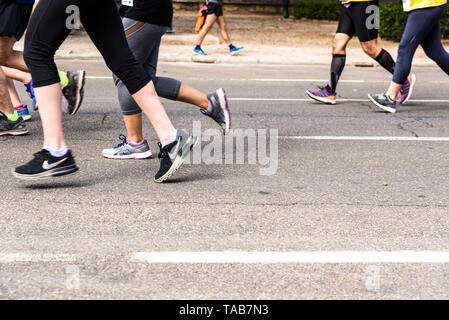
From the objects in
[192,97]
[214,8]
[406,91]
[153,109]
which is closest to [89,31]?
[153,109]

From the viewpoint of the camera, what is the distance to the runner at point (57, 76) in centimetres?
420

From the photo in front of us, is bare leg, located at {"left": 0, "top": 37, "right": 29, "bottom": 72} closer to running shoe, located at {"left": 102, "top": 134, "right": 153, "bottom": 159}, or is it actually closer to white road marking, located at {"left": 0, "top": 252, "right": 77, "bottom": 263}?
running shoe, located at {"left": 102, "top": 134, "right": 153, "bottom": 159}

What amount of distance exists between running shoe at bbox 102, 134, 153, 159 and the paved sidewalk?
24.5 ft

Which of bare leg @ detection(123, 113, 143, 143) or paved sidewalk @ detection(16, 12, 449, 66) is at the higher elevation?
bare leg @ detection(123, 113, 143, 143)

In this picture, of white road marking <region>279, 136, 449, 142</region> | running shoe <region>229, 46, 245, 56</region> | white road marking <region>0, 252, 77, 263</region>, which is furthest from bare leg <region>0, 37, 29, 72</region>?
running shoe <region>229, 46, 245, 56</region>

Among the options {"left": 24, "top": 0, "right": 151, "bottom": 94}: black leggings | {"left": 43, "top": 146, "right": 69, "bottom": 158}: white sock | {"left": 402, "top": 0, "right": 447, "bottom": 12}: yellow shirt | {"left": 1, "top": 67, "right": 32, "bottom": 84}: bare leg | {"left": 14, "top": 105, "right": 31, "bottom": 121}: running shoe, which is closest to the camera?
{"left": 24, "top": 0, "right": 151, "bottom": 94}: black leggings

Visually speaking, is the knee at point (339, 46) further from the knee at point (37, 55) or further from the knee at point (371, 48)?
the knee at point (37, 55)

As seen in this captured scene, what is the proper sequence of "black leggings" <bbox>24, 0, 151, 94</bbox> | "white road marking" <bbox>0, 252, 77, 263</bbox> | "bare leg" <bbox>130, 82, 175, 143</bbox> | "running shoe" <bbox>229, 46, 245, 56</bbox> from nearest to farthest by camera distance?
"white road marking" <bbox>0, 252, 77, 263</bbox> → "black leggings" <bbox>24, 0, 151, 94</bbox> → "bare leg" <bbox>130, 82, 175, 143</bbox> → "running shoe" <bbox>229, 46, 245, 56</bbox>

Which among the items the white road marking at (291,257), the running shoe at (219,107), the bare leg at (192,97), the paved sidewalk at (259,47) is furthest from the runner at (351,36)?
the paved sidewalk at (259,47)

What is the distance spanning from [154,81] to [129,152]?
1.83ft

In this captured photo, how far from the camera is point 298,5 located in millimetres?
26969

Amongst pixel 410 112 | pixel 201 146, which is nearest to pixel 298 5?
pixel 410 112

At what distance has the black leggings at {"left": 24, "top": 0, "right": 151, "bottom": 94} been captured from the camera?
417 centimetres
